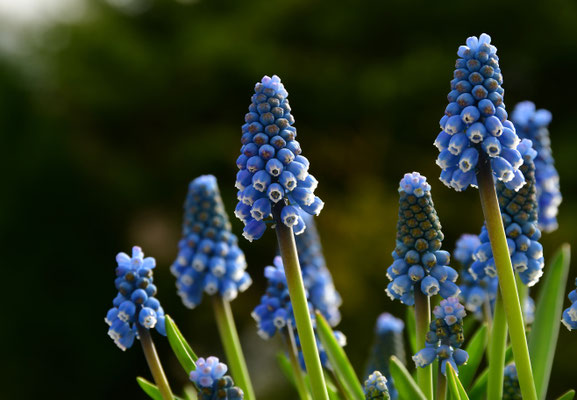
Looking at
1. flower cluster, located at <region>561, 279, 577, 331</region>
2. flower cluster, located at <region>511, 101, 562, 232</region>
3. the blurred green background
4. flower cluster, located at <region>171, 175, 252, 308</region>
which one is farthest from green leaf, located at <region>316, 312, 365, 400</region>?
the blurred green background

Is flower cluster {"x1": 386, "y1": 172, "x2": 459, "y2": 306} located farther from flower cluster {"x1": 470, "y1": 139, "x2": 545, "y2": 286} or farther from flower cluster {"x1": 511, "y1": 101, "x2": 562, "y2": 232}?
flower cluster {"x1": 511, "y1": 101, "x2": 562, "y2": 232}

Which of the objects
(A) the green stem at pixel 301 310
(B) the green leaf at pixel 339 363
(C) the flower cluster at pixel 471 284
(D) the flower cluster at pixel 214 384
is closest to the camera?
(D) the flower cluster at pixel 214 384

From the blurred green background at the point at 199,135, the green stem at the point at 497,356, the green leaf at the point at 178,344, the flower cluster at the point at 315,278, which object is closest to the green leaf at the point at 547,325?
the green stem at the point at 497,356

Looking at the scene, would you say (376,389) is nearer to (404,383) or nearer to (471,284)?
(404,383)

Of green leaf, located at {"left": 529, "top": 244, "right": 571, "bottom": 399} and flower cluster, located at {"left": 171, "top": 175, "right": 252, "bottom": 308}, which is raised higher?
flower cluster, located at {"left": 171, "top": 175, "right": 252, "bottom": 308}

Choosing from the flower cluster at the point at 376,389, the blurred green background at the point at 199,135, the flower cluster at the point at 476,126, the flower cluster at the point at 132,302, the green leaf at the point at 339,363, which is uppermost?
the blurred green background at the point at 199,135

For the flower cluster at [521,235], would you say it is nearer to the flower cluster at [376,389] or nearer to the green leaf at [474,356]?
the green leaf at [474,356]
